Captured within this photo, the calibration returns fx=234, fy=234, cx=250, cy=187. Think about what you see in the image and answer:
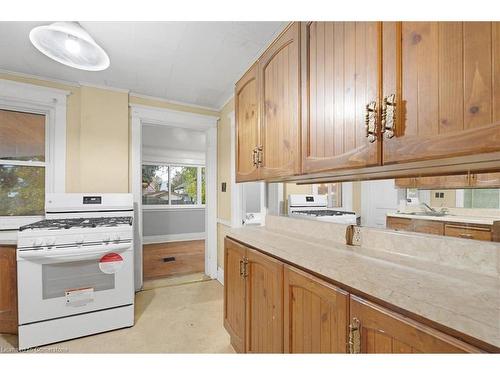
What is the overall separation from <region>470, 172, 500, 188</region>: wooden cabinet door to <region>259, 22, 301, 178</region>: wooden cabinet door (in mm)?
667

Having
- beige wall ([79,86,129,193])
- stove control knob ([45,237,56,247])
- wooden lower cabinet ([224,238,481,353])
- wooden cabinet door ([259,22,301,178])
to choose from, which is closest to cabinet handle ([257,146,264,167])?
wooden cabinet door ([259,22,301,178])

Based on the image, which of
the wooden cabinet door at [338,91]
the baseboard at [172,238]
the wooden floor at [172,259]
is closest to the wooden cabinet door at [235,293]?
the wooden cabinet door at [338,91]

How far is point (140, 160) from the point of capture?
2.69m

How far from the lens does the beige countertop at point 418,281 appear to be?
53 cm

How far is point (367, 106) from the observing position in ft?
2.75

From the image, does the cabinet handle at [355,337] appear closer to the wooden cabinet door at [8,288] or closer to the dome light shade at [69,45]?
the dome light shade at [69,45]

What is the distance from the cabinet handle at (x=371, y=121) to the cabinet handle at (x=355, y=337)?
60 centimetres

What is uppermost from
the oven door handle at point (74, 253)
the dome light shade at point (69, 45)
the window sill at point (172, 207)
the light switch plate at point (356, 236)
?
the dome light shade at point (69, 45)

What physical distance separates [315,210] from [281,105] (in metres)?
0.71

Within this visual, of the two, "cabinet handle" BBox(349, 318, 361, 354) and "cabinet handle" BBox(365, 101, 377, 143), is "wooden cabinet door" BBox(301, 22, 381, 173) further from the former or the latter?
"cabinet handle" BBox(349, 318, 361, 354)

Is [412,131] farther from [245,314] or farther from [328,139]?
[245,314]

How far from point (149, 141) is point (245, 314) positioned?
14.3 ft

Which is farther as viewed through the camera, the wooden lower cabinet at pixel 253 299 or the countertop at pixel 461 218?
the wooden lower cabinet at pixel 253 299
